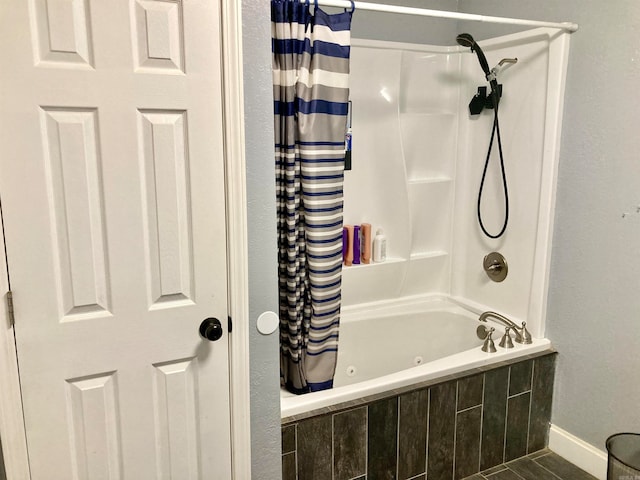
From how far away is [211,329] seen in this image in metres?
1.62

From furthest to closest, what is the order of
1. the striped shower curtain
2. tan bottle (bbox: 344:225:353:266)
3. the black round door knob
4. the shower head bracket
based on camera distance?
1. tan bottle (bbox: 344:225:353:266)
2. the shower head bracket
3. the striped shower curtain
4. the black round door knob

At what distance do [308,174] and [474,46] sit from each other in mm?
1257

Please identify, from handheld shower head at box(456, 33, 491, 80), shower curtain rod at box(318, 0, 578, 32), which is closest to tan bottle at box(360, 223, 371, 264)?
handheld shower head at box(456, 33, 491, 80)

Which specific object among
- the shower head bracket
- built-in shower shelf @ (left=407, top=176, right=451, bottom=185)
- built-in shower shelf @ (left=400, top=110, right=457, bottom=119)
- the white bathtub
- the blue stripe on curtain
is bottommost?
the white bathtub

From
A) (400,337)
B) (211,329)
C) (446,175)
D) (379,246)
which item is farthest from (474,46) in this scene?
(211,329)

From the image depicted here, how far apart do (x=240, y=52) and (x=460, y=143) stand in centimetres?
186

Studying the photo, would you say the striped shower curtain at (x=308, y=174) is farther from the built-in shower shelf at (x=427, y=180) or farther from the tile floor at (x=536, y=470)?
the built-in shower shelf at (x=427, y=180)

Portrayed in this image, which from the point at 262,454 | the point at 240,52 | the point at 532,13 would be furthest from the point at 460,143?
the point at 262,454

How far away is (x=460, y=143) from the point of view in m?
3.06

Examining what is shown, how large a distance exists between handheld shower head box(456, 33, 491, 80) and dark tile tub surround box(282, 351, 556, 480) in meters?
1.43

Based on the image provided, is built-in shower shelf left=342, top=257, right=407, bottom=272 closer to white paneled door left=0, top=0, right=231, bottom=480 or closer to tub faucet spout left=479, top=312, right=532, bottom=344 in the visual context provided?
tub faucet spout left=479, top=312, right=532, bottom=344

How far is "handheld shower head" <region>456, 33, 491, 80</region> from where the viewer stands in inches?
102

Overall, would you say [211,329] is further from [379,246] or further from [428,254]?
[428,254]

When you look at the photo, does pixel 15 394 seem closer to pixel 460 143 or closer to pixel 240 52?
pixel 240 52
